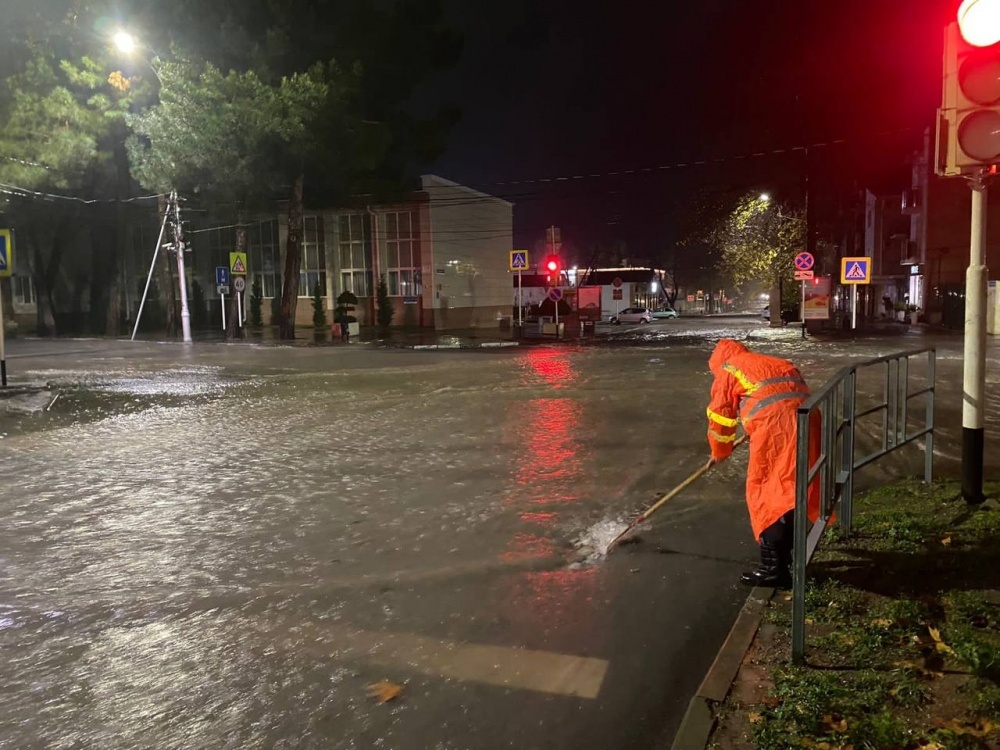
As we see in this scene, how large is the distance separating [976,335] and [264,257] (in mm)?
47136

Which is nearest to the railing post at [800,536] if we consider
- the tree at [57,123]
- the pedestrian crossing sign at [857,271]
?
the pedestrian crossing sign at [857,271]

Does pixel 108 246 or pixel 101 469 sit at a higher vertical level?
pixel 108 246

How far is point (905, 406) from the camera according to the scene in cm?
663

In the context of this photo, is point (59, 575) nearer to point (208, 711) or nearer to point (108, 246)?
point (208, 711)

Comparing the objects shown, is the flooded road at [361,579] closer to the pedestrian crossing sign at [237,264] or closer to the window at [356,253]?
the pedestrian crossing sign at [237,264]

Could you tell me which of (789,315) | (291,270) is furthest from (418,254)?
(789,315)

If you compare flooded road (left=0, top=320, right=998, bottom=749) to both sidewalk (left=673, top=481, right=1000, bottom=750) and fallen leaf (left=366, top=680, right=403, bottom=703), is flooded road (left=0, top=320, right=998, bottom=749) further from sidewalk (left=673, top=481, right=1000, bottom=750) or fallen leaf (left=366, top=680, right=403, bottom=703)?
sidewalk (left=673, top=481, right=1000, bottom=750)

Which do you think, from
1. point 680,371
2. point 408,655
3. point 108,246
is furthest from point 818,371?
point 108,246

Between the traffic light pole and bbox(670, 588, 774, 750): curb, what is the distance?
101 inches

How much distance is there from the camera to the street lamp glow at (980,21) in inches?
197

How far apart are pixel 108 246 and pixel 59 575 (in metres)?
39.8

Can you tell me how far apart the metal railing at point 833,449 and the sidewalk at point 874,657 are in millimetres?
225

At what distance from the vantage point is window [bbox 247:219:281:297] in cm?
4788

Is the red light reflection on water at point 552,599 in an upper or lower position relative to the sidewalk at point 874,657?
lower
